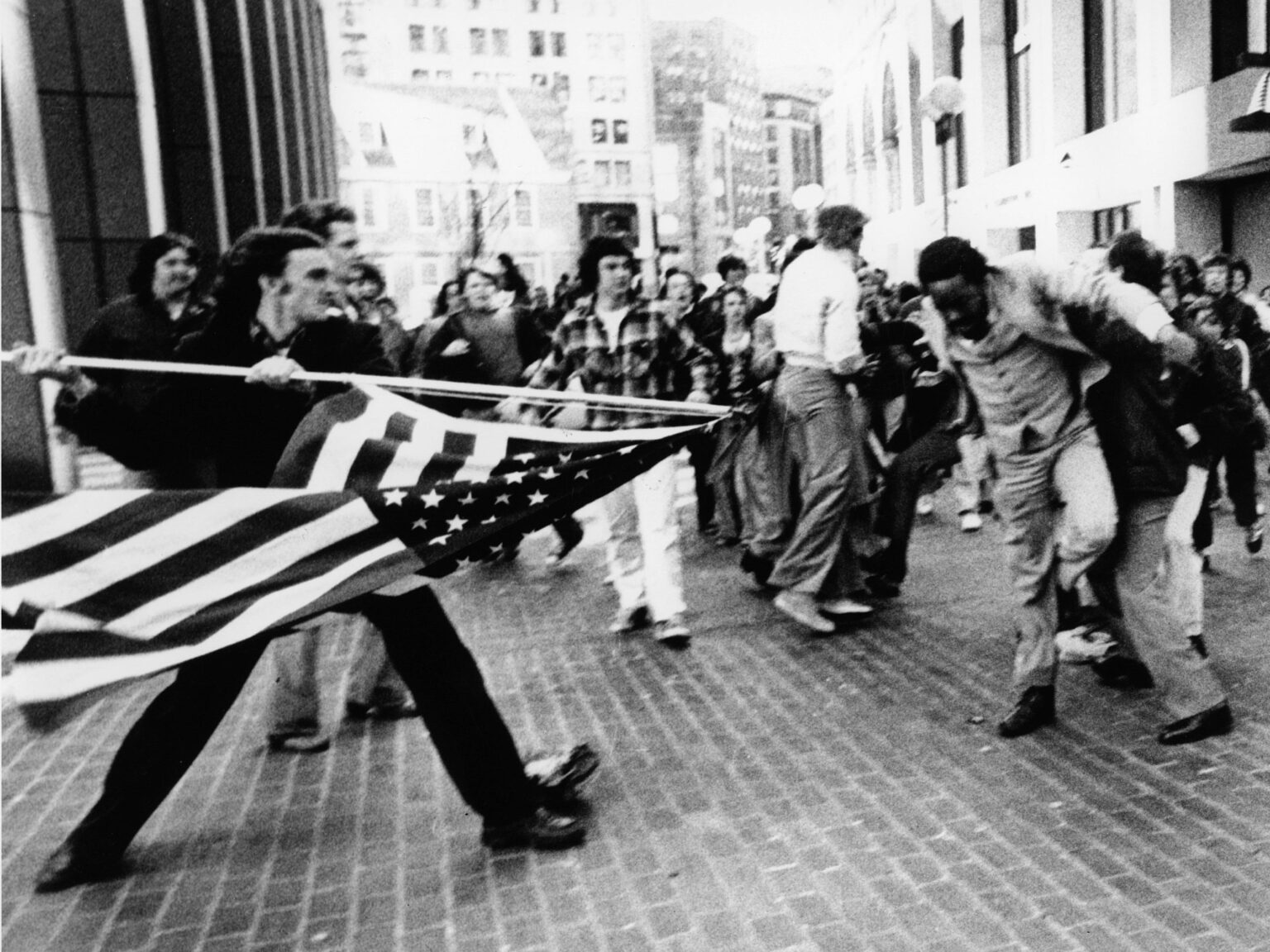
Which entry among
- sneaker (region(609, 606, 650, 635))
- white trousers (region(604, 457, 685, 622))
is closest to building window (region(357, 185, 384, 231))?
Result: white trousers (region(604, 457, 685, 622))

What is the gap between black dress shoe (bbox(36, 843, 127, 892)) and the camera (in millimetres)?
3783

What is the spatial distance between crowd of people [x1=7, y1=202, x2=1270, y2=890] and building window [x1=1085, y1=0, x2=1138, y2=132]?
14.7 m

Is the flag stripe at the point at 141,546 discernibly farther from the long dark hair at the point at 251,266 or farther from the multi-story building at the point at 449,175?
the multi-story building at the point at 449,175

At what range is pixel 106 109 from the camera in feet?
38.8

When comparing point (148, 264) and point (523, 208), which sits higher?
point (523, 208)

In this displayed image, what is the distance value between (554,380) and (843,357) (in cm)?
163

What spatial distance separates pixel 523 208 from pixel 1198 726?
225ft

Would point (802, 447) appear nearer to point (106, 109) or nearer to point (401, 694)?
point (401, 694)

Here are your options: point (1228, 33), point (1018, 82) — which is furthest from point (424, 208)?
point (1228, 33)

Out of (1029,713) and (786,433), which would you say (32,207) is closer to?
(786,433)

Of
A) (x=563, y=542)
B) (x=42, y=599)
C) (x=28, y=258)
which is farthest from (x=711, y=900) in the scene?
(x=28, y=258)

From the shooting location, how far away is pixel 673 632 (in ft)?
20.6

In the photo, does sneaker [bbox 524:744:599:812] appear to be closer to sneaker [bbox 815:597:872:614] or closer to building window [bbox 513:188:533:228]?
sneaker [bbox 815:597:872:614]

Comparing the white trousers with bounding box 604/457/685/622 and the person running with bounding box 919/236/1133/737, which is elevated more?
the person running with bounding box 919/236/1133/737
